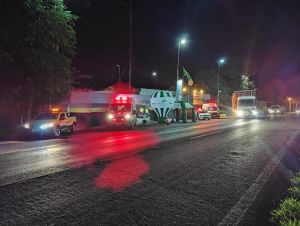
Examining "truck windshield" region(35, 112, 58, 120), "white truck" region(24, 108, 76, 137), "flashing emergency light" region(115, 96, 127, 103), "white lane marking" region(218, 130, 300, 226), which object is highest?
"flashing emergency light" region(115, 96, 127, 103)

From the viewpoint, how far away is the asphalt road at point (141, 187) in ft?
19.6

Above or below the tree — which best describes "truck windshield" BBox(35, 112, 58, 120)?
below

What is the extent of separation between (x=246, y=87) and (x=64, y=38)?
65208mm

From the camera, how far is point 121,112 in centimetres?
3002

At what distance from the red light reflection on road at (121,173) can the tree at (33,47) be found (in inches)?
573

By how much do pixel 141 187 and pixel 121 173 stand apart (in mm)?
1591

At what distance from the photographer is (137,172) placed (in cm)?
975

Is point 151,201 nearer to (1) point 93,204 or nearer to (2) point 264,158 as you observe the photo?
(1) point 93,204

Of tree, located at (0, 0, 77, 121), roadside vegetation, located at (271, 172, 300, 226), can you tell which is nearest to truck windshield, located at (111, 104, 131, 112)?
tree, located at (0, 0, 77, 121)

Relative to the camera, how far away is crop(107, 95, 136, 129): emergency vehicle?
2978cm

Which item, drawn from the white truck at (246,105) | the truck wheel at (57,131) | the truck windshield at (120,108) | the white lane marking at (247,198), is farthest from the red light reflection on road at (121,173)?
the white truck at (246,105)

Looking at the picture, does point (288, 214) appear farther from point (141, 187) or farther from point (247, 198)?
point (141, 187)

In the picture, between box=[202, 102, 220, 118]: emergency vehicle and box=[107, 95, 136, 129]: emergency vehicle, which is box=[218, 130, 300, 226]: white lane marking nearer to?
box=[107, 95, 136, 129]: emergency vehicle

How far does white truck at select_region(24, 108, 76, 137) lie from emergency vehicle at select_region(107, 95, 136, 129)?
5858 millimetres
